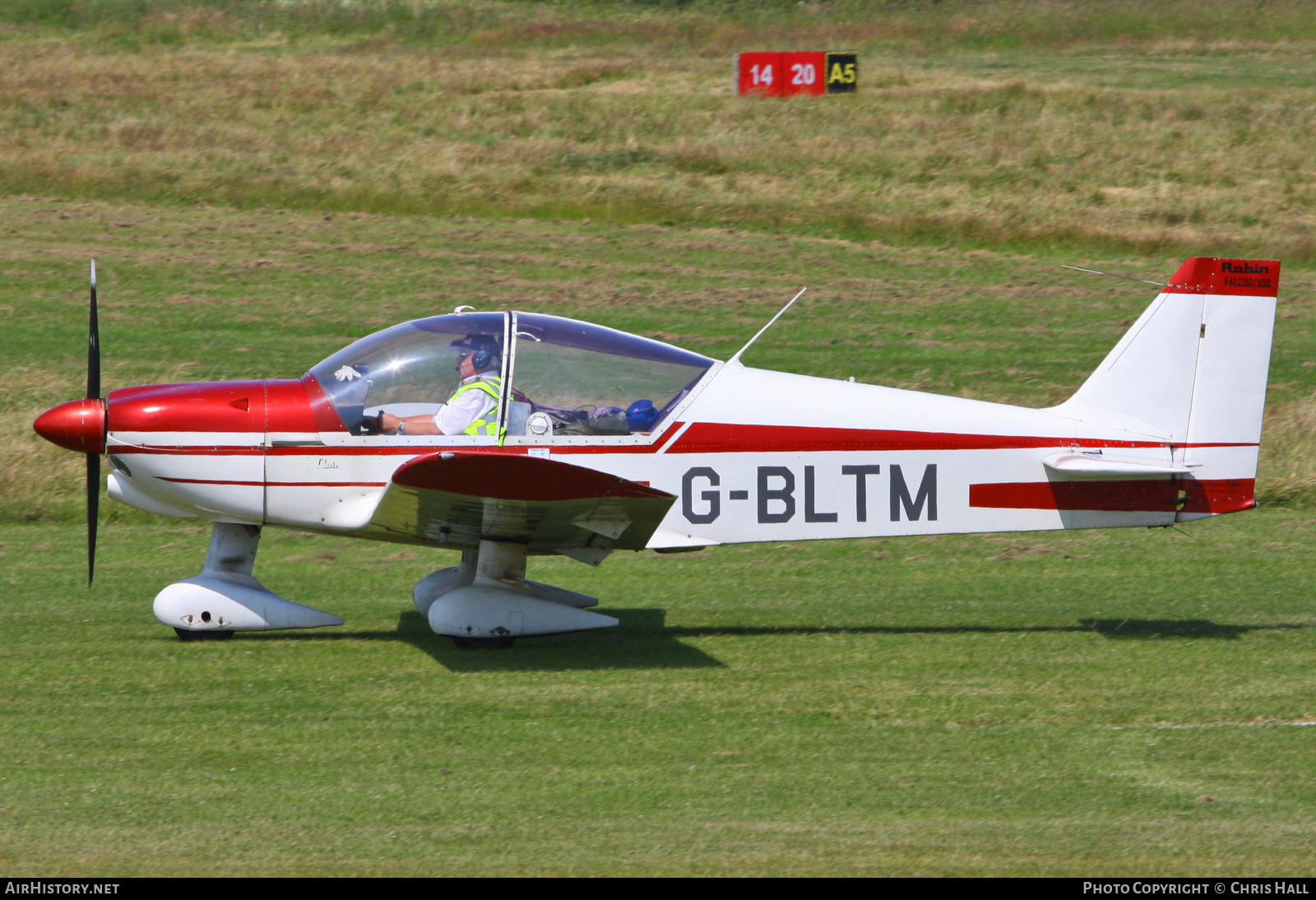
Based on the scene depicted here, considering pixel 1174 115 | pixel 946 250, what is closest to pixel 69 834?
pixel 946 250

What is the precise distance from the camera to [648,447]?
7.49m

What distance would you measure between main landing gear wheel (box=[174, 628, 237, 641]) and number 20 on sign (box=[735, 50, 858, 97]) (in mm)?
25359

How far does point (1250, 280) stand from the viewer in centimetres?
773

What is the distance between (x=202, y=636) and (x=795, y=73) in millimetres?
27028

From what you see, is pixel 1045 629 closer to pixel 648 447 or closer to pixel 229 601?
pixel 648 447

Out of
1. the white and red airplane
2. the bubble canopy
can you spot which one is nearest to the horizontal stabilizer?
the white and red airplane

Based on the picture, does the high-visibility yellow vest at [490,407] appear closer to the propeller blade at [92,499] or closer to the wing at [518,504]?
the wing at [518,504]

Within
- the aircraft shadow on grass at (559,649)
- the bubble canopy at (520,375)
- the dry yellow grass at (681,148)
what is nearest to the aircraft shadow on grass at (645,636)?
the aircraft shadow on grass at (559,649)

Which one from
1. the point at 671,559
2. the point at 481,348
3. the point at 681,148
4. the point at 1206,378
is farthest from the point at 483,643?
the point at 681,148

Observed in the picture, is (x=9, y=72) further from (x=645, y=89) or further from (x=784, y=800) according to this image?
(x=784, y=800)

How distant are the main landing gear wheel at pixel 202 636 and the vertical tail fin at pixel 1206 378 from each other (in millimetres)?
5163
